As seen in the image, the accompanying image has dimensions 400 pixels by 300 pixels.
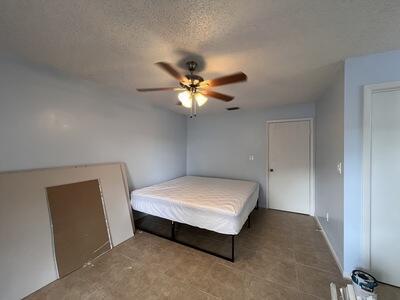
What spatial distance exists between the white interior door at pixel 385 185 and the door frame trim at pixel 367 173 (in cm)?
3

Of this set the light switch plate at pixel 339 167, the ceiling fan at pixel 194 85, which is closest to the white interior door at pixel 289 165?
the light switch plate at pixel 339 167

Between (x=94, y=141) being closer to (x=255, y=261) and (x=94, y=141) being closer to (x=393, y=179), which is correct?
(x=255, y=261)

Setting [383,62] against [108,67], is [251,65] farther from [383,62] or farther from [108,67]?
[108,67]

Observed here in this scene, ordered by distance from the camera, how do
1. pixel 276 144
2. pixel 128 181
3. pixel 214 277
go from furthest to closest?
pixel 276 144 → pixel 128 181 → pixel 214 277

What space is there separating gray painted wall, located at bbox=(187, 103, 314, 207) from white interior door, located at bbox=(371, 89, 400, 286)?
1.94m

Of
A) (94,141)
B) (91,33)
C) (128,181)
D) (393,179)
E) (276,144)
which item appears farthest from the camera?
(276,144)

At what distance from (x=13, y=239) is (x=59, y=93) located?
1.73m

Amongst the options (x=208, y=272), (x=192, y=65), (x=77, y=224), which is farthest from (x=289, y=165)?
(x=77, y=224)

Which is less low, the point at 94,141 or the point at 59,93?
the point at 59,93

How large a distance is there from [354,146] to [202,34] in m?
1.87

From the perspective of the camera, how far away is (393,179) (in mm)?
1632

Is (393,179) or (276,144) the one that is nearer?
(393,179)

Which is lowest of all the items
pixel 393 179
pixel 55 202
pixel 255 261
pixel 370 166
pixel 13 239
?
pixel 255 261

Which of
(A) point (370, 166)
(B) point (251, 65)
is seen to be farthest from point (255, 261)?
(B) point (251, 65)
